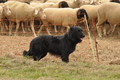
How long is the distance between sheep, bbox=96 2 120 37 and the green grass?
29.9 feet

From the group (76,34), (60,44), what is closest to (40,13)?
(60,44)

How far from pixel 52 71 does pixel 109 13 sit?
34.3 ft

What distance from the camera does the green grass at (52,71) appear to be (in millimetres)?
7918

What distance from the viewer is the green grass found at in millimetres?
7918

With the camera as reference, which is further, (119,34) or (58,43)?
(119,34)

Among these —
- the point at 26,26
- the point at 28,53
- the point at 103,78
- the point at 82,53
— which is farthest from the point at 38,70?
the point at 26,26

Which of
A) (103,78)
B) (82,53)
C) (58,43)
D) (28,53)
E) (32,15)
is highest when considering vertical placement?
(103,78)

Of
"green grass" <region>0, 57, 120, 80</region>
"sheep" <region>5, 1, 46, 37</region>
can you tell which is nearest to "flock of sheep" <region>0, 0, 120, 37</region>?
"sheep" <region>5, 1, 46, 37</region>

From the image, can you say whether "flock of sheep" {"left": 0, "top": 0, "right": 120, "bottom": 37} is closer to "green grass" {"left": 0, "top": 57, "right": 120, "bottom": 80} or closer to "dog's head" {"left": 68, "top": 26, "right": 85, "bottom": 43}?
"dog's head" {"left": 68, "top": 26, "right": 85, "bottom": 43}

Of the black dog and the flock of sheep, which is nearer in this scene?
the black dog

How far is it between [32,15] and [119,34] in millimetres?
4759

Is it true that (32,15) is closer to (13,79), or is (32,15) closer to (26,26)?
(26,26)

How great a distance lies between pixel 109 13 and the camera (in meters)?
18.4

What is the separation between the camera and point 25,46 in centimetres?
1441
